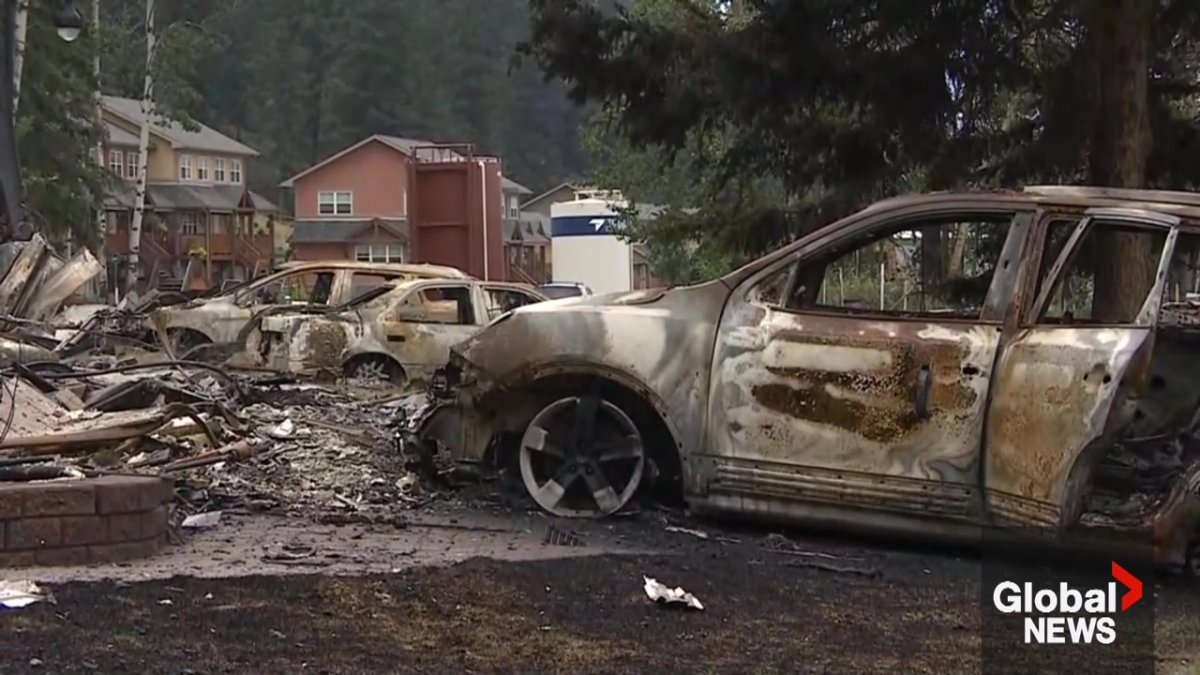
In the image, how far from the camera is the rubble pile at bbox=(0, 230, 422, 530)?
8.52m

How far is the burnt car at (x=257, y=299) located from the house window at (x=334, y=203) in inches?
2284

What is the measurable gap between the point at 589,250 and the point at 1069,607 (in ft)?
143

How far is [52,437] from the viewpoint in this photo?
8.82 metres

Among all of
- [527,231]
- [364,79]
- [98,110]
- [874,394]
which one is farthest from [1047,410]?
[364,79]

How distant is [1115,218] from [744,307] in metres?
1.79

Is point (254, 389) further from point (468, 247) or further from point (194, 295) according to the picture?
point (468, 247)

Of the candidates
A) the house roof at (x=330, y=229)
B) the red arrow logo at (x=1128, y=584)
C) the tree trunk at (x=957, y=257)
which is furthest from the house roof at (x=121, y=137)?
the red arrow logo at (x=1128, y=584)

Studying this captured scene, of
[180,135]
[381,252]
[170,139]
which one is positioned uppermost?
[180,135]

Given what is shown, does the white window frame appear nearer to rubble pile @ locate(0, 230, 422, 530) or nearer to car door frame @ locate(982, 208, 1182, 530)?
rubble pile @ locate(0, 230, 422, 530)

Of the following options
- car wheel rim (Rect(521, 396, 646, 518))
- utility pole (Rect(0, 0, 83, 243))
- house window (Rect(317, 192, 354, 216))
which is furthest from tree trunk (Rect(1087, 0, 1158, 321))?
house window (Rect(317, 192, 354, 216))

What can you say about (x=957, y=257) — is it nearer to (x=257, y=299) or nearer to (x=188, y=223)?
(x=257, y=299)

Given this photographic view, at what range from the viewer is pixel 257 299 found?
16.9 m

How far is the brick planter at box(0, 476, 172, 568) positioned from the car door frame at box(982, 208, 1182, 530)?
372 cm

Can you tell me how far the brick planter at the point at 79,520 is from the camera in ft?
21.0
